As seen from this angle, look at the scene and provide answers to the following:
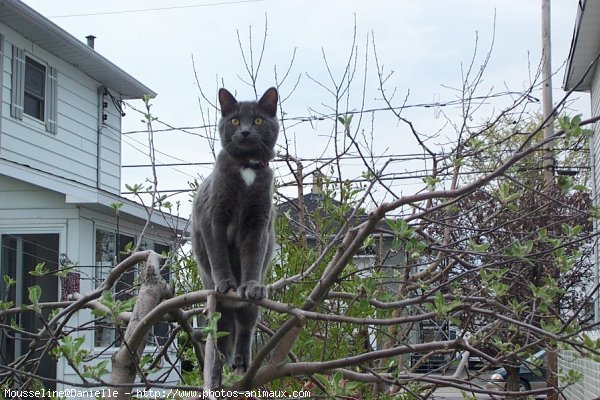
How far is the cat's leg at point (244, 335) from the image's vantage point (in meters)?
3.38

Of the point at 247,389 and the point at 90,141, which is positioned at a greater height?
the point at 90,141

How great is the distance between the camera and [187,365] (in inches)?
203

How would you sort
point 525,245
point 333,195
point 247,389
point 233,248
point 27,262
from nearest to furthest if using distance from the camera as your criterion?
1. point 525,245
2. point 247,389
3. point 233,248
4. point 333,195
5. point 27,262

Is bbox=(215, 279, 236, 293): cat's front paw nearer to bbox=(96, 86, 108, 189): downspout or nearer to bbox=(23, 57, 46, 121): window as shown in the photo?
bbox=(23, 57, 46, 121): window

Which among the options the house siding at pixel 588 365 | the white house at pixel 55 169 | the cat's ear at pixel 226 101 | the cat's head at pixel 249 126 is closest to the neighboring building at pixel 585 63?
the house siding at pixel 588 365

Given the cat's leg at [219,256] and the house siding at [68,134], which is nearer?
the cat's leg at [219,256]

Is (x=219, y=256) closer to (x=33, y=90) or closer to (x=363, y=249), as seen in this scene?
(x=363, y=249)

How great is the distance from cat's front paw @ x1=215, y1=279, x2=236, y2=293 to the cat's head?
1.96 ft

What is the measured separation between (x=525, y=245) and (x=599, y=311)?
8624 millimetres

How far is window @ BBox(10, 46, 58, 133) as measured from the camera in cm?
992

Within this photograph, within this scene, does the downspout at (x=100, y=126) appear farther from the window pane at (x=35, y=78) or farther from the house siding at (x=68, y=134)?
the window pane at (x=35, y=78)

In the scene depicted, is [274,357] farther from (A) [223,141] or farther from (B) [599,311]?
(B) [599,311]

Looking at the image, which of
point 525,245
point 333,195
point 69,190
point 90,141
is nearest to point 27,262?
point 69,190

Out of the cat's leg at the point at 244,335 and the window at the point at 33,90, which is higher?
the window at the point at 33,90
